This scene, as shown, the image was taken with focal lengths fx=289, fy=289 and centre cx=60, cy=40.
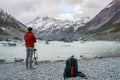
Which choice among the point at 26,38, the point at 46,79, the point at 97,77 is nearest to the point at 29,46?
the point at 26,38

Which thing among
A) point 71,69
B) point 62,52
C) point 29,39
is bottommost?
point 71,69

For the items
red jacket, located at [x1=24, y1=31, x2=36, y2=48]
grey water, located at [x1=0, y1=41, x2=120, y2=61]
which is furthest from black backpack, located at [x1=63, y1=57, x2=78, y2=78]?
grey water, located at [x1=0, y1=41, x2=120, y2=61]

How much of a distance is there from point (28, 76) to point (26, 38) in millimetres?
4680

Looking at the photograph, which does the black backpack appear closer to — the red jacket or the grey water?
the red jacket

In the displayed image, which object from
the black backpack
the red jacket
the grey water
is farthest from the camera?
the grey water

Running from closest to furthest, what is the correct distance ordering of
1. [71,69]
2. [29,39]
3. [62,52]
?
[71,69]
[29,39]
[62,52]

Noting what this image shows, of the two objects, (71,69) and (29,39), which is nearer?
(71,69)

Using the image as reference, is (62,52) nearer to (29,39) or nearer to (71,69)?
(29,39)

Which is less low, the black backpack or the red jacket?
the red jacket

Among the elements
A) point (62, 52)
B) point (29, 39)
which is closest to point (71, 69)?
point (29, 39)

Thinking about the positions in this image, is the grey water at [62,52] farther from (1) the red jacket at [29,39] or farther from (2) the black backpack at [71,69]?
(2) the black backpack at [71,69]

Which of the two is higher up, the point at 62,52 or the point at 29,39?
the point at 62,52

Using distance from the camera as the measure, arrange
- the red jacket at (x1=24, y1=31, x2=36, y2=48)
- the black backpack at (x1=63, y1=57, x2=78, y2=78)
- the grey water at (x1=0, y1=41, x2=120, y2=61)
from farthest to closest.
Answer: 1. the grey water at (x1=0, y1=41, x2=120, y2=61)
2. the red jacket at (x1=24, y1=31, x2=36, y2=48)
3. the black backpack at (x1=63, y1=57, x2=78, y2=78)

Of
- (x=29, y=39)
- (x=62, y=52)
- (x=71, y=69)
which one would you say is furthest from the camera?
(x=62, y=52)
